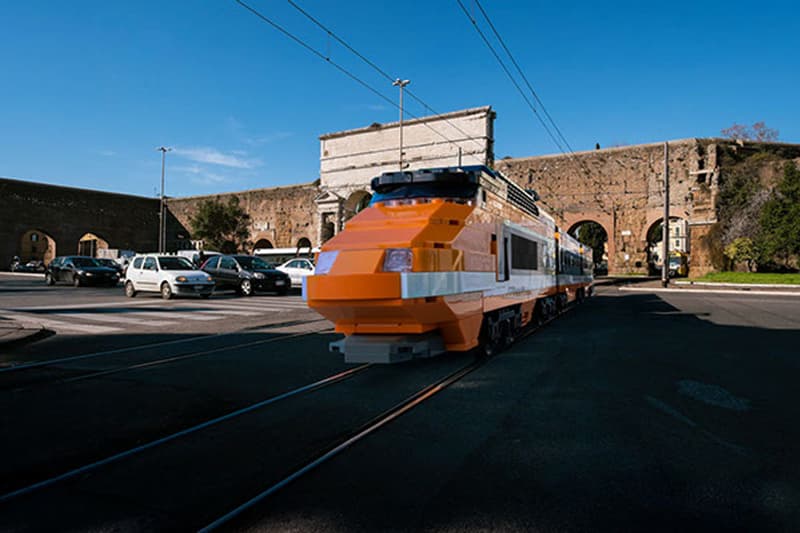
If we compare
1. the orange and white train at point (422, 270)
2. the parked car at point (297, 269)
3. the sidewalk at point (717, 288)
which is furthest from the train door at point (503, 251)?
the sidewalk at point (717, 288)

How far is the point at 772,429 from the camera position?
4203mm

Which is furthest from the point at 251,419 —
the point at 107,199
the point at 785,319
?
the point at 107,199

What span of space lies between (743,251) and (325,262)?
32.1 m

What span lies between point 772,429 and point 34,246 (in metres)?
88.8

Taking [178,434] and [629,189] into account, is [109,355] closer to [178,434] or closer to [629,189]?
[178,434]

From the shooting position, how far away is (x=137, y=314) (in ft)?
40.1

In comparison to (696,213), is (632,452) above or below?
below

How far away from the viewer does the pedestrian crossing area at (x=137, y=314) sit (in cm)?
1012

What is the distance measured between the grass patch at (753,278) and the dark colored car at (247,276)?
24.6 m

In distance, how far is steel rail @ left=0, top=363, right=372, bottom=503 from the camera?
3055 millimetres

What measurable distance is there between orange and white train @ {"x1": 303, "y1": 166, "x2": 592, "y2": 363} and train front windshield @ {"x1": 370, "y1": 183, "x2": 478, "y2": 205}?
1cm

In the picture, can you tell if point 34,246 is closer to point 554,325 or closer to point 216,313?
point 216,313

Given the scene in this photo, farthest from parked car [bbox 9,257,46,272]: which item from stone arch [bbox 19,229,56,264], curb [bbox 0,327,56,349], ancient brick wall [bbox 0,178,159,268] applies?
curb [bbox 0,327,56,349]

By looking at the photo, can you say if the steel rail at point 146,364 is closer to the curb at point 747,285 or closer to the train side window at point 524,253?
the train side window at point 524,253
